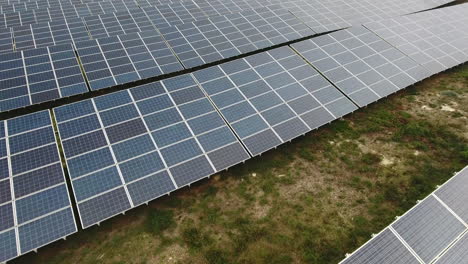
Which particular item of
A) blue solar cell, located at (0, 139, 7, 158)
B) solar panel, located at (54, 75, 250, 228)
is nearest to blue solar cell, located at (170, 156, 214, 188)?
solar panel, located at (54, 75, 250, 228)

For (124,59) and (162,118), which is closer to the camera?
(162,118)

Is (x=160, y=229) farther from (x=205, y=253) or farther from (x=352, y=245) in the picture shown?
(x=352, y=245)

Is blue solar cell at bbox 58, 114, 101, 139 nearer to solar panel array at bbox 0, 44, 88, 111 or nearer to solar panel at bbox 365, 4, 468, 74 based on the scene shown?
solar panel array at bbox 0, 44, 88, 111

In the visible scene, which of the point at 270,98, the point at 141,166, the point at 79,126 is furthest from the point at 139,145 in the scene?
the point at 270,98

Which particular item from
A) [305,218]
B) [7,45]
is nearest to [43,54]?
[7,45]

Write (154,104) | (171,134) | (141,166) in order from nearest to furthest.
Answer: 1. (141,166)
2. (171,134)
3. (154,104)

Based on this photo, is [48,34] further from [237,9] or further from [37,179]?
[237,9]
